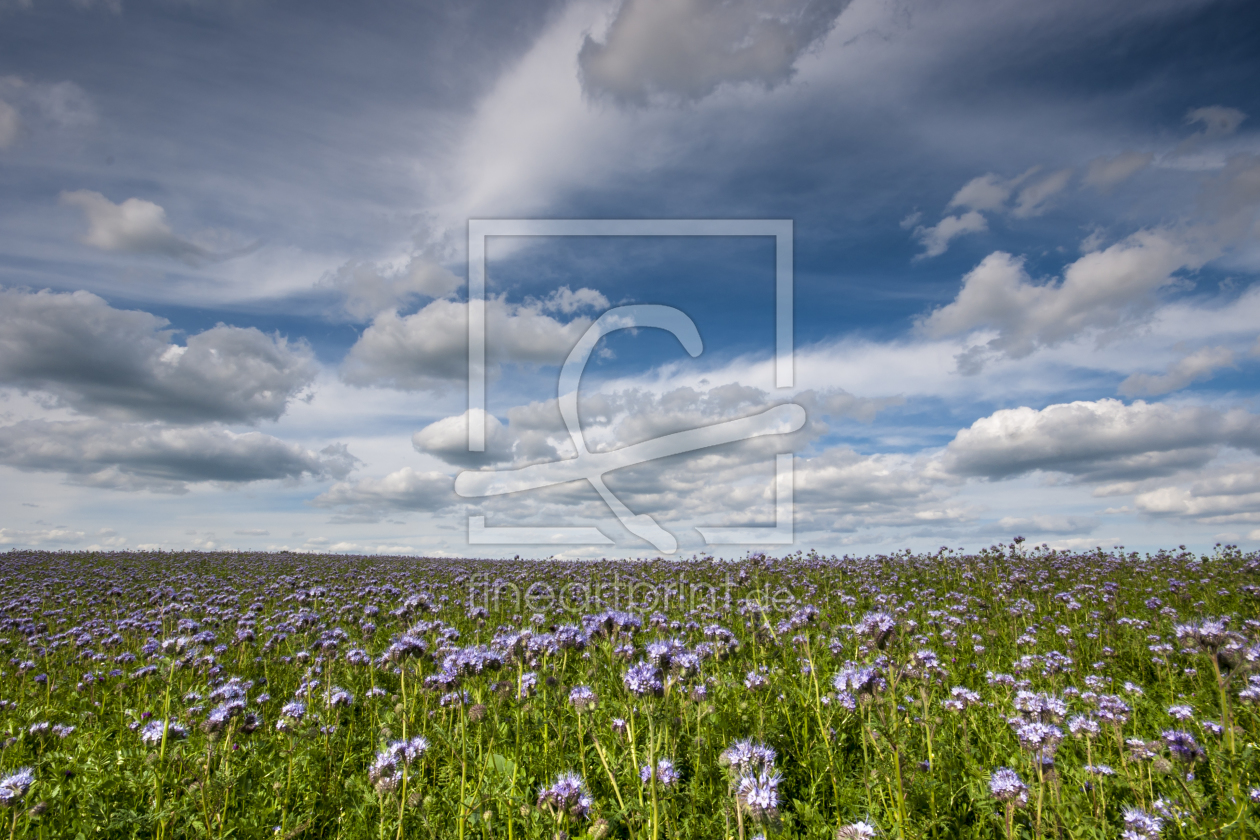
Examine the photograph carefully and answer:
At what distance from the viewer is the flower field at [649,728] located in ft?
12.5

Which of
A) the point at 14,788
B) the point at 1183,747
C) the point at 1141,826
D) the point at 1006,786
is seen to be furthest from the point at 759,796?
the point at 14,788

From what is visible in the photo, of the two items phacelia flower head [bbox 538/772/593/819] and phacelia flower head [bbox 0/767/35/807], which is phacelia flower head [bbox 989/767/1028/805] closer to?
phacelia flower head [bbox 538/772/593/819]

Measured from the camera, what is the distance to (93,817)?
397 cm

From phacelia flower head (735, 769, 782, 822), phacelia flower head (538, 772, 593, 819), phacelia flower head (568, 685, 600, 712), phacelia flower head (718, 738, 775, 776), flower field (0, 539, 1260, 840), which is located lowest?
flower field (0, 539, 1260, 840)

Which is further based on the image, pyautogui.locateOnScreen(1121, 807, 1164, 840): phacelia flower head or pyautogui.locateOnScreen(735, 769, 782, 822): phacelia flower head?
pyautogui.locateOnScreen(1121, 807, 1164, 840): phacelia flower head

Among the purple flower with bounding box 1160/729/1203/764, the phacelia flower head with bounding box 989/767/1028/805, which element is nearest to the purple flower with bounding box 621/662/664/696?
the phacelia flower head with bounding box 989/767/1028/805

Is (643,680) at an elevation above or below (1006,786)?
above

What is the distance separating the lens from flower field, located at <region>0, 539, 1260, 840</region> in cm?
380

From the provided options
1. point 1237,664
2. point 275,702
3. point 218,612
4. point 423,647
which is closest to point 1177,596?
point 1237,664

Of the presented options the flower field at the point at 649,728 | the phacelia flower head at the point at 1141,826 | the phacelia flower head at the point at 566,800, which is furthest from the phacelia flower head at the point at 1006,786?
the phacelia flower head at the point at 566,800

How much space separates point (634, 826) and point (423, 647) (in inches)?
99.4

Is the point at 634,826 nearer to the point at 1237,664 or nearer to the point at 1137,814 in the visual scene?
the point at 1137,814

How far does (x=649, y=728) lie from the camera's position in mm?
3977

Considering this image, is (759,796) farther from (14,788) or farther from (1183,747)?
(14,788)
